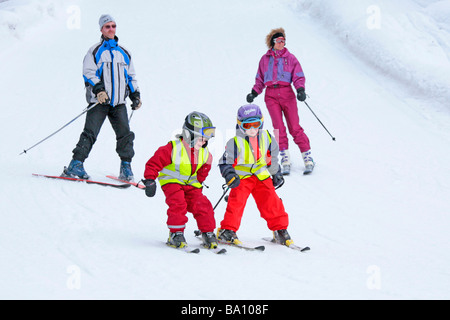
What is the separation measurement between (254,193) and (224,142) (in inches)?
173

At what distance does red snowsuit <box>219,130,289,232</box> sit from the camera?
537cm

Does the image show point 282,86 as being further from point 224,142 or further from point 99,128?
point 99,128

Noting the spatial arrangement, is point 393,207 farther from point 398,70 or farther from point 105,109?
point 398,70

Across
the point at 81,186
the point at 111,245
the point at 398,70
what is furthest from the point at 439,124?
the point at 111,245

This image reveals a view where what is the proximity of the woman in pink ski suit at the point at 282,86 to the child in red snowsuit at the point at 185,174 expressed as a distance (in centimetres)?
334

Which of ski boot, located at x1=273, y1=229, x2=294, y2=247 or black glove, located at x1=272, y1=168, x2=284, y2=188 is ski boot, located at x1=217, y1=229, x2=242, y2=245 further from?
black glove, located at x1=272, y1=168, x2=284, y2=188

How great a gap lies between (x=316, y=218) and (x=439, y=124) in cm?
453

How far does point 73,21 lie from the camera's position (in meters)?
17.4

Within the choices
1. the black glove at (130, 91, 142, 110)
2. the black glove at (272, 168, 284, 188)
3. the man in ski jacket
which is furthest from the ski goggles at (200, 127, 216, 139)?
the black glove at (130, 91, 142, 110)

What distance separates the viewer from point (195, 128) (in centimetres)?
504

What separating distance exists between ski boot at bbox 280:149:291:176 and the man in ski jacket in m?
2.25

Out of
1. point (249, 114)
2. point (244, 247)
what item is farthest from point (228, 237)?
point (249, 114)

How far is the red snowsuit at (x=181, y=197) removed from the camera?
4992 millimetres

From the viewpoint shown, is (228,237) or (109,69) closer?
(228,237)
